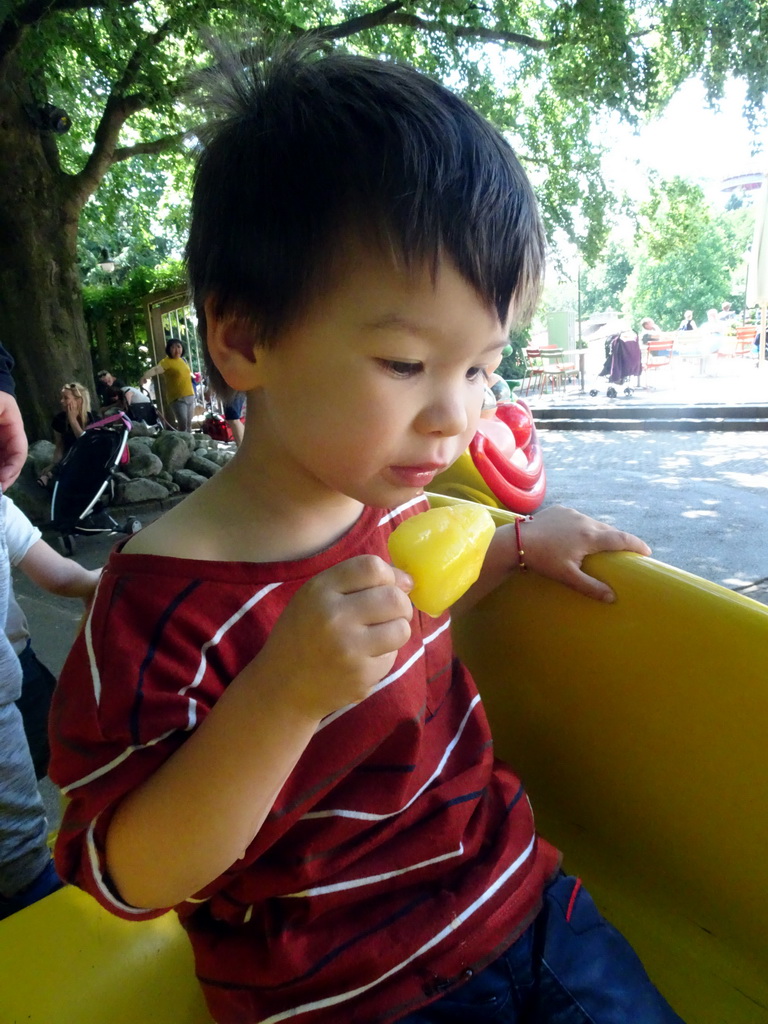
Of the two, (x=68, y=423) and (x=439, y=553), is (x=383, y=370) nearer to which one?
(x=439, y=553)

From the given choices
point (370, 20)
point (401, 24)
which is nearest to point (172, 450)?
point (370, 20)

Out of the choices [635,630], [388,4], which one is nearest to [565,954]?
[635,630]

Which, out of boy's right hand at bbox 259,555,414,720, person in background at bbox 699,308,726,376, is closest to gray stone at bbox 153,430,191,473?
boy's right hand at bbox 259,555,414,720

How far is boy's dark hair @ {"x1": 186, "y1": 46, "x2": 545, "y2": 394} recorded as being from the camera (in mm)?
783

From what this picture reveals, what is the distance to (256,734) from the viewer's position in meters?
0.73

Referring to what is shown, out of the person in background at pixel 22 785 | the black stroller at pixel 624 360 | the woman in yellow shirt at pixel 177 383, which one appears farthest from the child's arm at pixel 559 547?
the black stroller at pixel 624 360

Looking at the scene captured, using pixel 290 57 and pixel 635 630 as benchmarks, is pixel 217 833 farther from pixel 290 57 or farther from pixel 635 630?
pixel 290 57

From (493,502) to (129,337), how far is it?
990 cm

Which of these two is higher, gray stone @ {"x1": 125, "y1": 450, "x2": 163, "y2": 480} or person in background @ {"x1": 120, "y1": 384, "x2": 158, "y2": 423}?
person in background @ {"x1": 120, "y1": 384, "x2": 158, "y2": 423}

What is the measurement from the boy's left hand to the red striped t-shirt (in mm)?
292

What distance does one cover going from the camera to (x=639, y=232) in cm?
1217

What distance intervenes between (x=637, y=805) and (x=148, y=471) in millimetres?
5882

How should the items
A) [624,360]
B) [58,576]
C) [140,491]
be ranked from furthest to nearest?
[624,360] → [140,491] → [58,576]

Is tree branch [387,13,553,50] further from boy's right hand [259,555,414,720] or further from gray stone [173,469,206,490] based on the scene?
boy's right hand [259,555,414,720]
